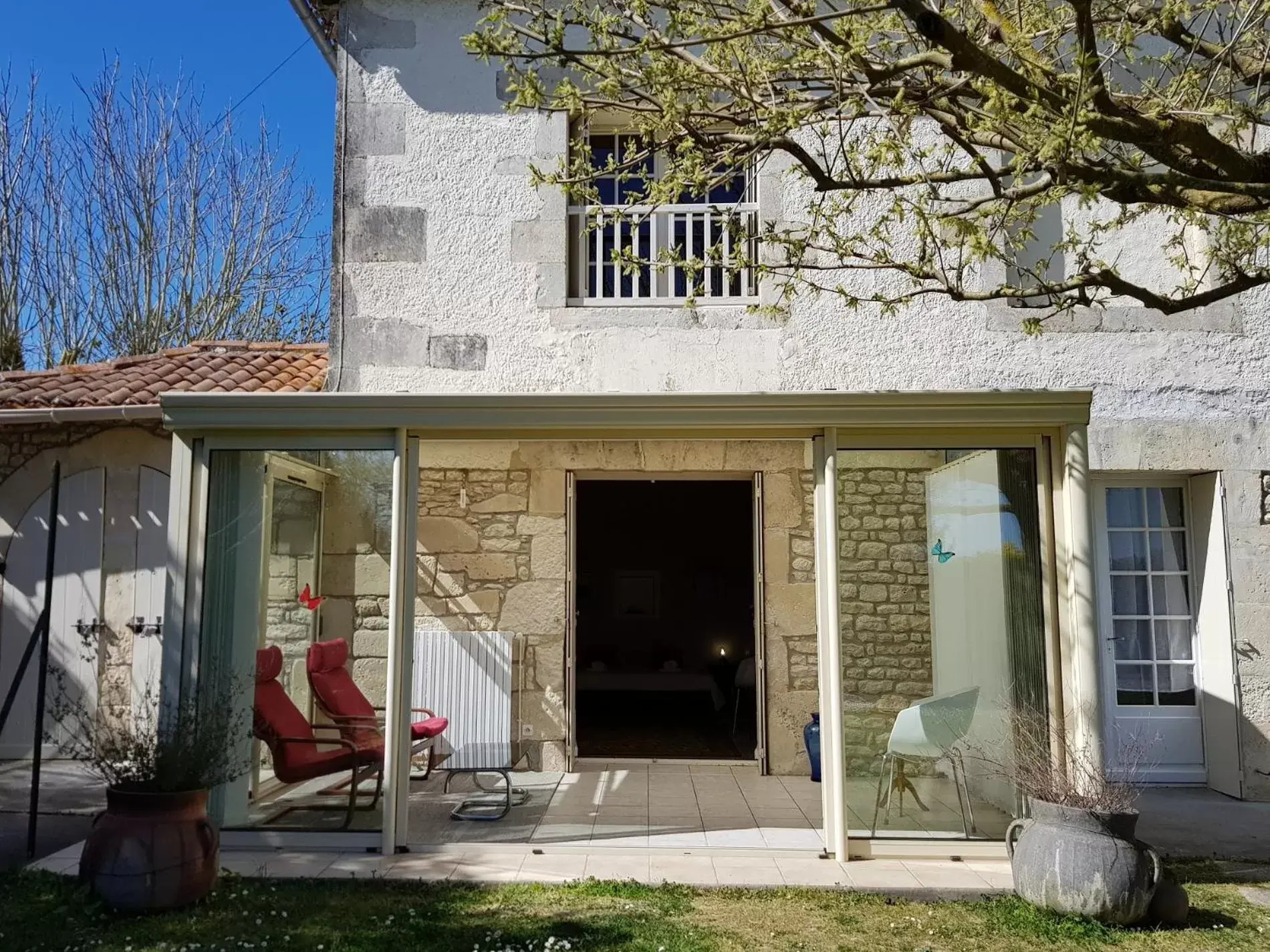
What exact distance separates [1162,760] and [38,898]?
6836 millimetres

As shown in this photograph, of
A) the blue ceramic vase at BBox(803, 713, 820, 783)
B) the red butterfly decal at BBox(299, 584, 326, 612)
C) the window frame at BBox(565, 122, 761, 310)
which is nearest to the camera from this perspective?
the red butterfly decal at BBox(299, 584, 326, 612)

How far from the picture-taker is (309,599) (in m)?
5.88

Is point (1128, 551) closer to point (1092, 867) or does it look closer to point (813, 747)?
point (813, 747)

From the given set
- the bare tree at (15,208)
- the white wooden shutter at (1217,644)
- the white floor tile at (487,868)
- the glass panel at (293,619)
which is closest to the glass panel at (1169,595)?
the white wooden shutter at (1217,644)

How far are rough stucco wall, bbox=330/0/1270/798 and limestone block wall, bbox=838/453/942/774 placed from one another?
208cm

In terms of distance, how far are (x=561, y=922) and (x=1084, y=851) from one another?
2.19 meters

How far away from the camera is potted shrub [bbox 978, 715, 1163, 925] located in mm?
4180

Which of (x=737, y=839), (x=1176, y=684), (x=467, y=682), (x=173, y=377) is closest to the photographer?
(x=737, y=839)

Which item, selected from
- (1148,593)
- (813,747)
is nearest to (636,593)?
(813,747)

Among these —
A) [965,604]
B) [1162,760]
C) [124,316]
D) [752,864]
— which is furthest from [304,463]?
[124,316]

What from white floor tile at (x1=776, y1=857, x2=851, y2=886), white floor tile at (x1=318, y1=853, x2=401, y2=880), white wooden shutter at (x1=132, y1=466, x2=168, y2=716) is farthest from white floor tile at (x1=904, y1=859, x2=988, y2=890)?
white wooden shutter at (x1=132, y1=466, x2=168, y2=716)

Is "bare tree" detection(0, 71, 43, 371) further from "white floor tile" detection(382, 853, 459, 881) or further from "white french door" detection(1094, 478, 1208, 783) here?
"white french door" detection(1094, 478, 1208, 783)

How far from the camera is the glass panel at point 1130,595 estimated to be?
289 inches

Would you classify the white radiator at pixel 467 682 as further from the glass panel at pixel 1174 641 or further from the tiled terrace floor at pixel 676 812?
the glass panel at pixel 1174 641
